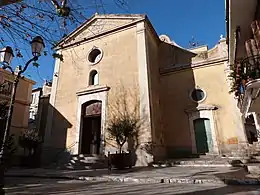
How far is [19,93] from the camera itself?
15633 mm

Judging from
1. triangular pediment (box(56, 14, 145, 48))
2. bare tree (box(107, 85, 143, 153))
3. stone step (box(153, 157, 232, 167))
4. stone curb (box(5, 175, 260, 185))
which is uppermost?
triangular pediment (box(56, 14, 145, 48))

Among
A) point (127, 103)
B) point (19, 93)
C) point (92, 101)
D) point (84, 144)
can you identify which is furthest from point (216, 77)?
point (19, 93)

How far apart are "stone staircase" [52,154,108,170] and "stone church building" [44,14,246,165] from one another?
0.64m

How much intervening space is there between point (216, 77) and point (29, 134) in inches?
476

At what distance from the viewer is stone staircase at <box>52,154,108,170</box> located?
9370 millimetres

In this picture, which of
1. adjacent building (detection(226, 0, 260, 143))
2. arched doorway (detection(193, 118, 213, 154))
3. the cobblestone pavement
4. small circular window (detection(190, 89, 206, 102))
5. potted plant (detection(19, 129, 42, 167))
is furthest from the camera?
small circular window (detection(190, 89, 206, 102))

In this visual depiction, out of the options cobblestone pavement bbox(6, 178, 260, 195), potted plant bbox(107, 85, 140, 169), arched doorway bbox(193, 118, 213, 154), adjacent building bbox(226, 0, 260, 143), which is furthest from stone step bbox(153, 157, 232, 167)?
cobblestone pavement bbox(6, 178, 260, 195)

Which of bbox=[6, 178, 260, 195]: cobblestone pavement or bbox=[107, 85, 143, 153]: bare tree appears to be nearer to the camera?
bbox=[6, 178, 260, 195]: cobblestone pavement

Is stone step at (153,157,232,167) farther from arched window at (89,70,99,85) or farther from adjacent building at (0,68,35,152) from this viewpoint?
adjacent building at (0,68,35,152)

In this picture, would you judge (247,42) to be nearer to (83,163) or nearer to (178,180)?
(178,180)

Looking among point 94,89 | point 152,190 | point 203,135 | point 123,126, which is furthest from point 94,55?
point 152,190

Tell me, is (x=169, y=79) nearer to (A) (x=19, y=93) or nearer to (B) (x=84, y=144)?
(B) (x=84, y=144)

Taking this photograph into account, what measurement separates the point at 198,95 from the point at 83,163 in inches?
311

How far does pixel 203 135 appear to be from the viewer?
11.6m
